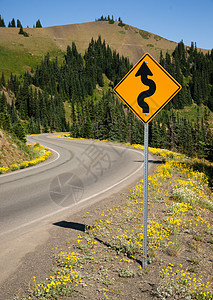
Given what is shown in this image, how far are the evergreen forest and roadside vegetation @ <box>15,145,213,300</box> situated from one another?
7.72 metres

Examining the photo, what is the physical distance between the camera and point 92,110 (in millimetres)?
75812

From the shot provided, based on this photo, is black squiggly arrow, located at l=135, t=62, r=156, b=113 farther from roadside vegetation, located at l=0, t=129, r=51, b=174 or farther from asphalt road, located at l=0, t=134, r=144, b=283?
roadside vegetation, located at l=0, t=129, r=51, b=174

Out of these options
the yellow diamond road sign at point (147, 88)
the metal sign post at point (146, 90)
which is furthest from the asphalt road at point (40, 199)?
the yellow diamond road sign at point (147, 88)

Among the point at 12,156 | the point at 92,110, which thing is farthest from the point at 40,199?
the point at 92,110

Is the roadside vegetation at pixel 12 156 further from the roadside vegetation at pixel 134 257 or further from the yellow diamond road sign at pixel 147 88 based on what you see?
the yellow diamond road sign at pixel 147 88

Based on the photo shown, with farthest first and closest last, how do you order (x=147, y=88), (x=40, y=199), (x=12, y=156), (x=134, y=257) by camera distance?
(x=12, y=156) → (x=40, y=199) → (x=134, y=257) → (x=147, y=88)

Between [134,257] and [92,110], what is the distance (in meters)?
73.2

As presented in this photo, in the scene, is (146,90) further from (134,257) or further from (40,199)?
(40,199)

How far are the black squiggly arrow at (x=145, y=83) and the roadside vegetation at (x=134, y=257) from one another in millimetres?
2874

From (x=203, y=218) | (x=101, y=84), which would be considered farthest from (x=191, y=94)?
(x=203, y=218)

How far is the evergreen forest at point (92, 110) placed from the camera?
62.7m

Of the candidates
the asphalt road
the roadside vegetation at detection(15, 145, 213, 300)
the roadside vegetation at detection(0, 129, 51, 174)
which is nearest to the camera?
the roadside vegetation at detection(15, 145, 213, 300)

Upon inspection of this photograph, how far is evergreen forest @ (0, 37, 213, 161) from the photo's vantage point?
206 ft

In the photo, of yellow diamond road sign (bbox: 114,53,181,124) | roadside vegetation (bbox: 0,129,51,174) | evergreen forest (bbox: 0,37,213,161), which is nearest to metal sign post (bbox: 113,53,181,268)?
yellow diamond road sign (bbox: 114,53,181,124)
